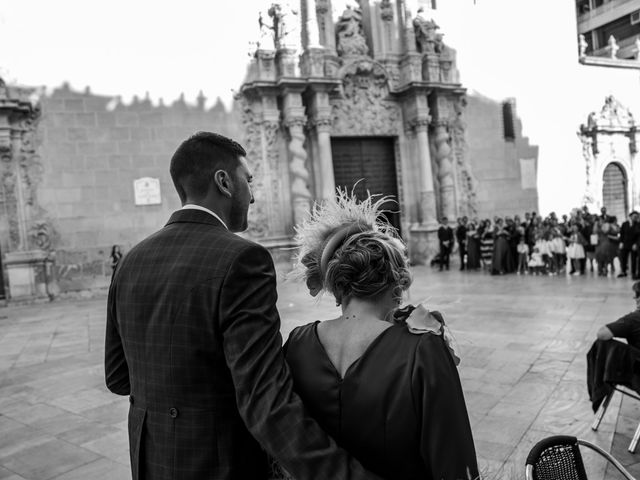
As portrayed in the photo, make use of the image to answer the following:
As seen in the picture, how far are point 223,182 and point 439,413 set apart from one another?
1050mm

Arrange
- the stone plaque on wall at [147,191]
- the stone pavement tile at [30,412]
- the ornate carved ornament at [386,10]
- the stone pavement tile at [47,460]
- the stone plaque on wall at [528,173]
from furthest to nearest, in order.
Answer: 1. the stone plaque on wall at [528,173]
2. the ornate carved ornament at [386,10]
3. the stone plaque on wall at [147,191]
4. the stone pavement tile at [30,412]
5. the stone pavement tile at [47,460]

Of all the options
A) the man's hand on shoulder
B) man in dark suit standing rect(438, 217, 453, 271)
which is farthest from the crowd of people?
the man's hand on shoulder

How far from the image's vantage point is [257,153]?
15.9 m

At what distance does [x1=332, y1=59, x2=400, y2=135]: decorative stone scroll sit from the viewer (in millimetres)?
17312

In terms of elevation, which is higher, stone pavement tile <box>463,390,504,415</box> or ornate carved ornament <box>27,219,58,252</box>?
ornate carved ornament <box>27,219,58,252</box>

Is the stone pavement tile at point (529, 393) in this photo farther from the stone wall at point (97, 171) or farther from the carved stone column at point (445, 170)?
the carved stone column at point (445, 170)

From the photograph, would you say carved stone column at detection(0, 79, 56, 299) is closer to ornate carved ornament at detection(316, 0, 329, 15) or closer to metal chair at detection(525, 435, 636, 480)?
ornate carved ornament at detection(316, 0, 329, 15)

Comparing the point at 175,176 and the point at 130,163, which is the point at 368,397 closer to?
the point at 175,176

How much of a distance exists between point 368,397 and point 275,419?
10.9 inches

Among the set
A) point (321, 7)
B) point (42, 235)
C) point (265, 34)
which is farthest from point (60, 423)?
point (321, 7)

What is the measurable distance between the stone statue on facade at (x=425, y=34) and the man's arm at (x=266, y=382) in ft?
59.1

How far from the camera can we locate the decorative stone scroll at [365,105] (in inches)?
682

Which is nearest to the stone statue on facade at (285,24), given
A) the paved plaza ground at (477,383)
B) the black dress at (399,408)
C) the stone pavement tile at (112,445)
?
the paved plaza ground at (477,383)

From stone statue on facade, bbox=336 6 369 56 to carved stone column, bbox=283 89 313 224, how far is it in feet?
9.40
